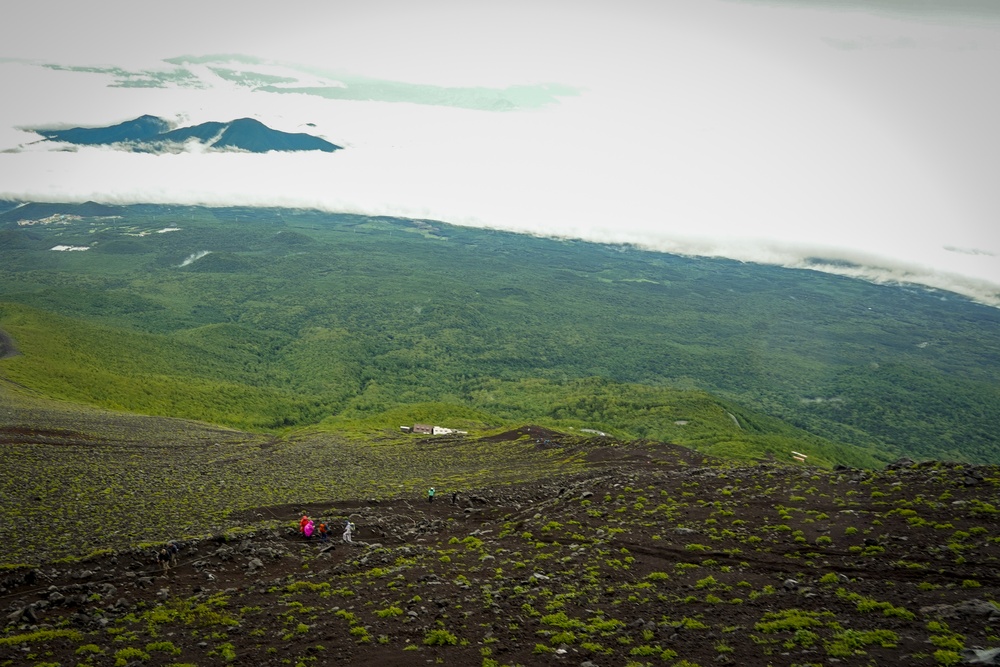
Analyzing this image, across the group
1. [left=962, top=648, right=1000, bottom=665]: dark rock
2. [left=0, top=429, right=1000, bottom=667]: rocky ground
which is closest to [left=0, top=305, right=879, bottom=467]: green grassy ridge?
[left=0, top=429, right=1000, bottom=667]: rocky ground

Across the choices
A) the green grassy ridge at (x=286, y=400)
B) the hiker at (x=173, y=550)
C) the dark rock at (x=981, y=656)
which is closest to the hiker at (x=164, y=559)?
the hiker at (x=173, y=550)

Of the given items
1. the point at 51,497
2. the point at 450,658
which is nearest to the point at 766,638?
the point at 450,658

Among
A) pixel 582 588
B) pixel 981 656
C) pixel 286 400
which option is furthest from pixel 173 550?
pixel 286 400

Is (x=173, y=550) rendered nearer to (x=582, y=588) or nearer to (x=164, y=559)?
(x=164, y=559)

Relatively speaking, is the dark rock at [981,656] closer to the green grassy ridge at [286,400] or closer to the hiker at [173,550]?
the hiker at [173,550]

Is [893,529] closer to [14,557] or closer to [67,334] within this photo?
[14,557]
